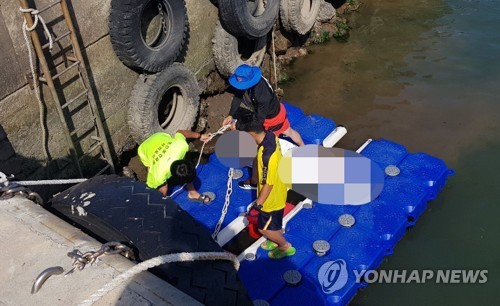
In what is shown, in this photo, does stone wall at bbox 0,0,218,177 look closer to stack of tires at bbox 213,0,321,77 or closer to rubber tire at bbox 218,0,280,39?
rubber tire at bbox 218,0,280,39

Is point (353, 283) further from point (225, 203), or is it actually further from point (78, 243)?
point (78, 243)

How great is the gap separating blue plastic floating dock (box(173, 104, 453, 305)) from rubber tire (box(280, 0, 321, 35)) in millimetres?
2965

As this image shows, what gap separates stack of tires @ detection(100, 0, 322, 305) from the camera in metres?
2.95

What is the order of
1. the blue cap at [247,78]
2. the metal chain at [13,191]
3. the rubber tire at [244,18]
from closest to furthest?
the metal chain at [13,191] < the blue cap at [247,78] < the rubber tire at [244,18]

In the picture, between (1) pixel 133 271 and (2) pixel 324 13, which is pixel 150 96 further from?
(2) pixel 324 13

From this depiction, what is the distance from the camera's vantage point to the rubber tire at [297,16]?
835 cm

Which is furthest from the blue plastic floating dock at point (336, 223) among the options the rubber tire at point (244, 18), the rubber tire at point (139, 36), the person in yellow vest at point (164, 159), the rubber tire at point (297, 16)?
the rubber tire at point (297, 16)

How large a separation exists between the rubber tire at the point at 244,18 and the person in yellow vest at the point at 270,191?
9.35ft

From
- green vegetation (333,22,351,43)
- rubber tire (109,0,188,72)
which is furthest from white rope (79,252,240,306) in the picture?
green vegetation (333,22,351,43)

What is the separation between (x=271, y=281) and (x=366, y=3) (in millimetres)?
8535

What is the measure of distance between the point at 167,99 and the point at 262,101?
1.91 m

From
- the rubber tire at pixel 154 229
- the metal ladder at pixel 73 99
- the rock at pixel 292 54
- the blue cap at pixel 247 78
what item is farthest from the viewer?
the rock at pixel 292 54

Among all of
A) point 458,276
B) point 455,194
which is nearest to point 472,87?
point 455,194

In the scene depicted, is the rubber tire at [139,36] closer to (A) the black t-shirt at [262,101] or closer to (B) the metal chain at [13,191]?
(A) the black t-shirt at [262,101]
